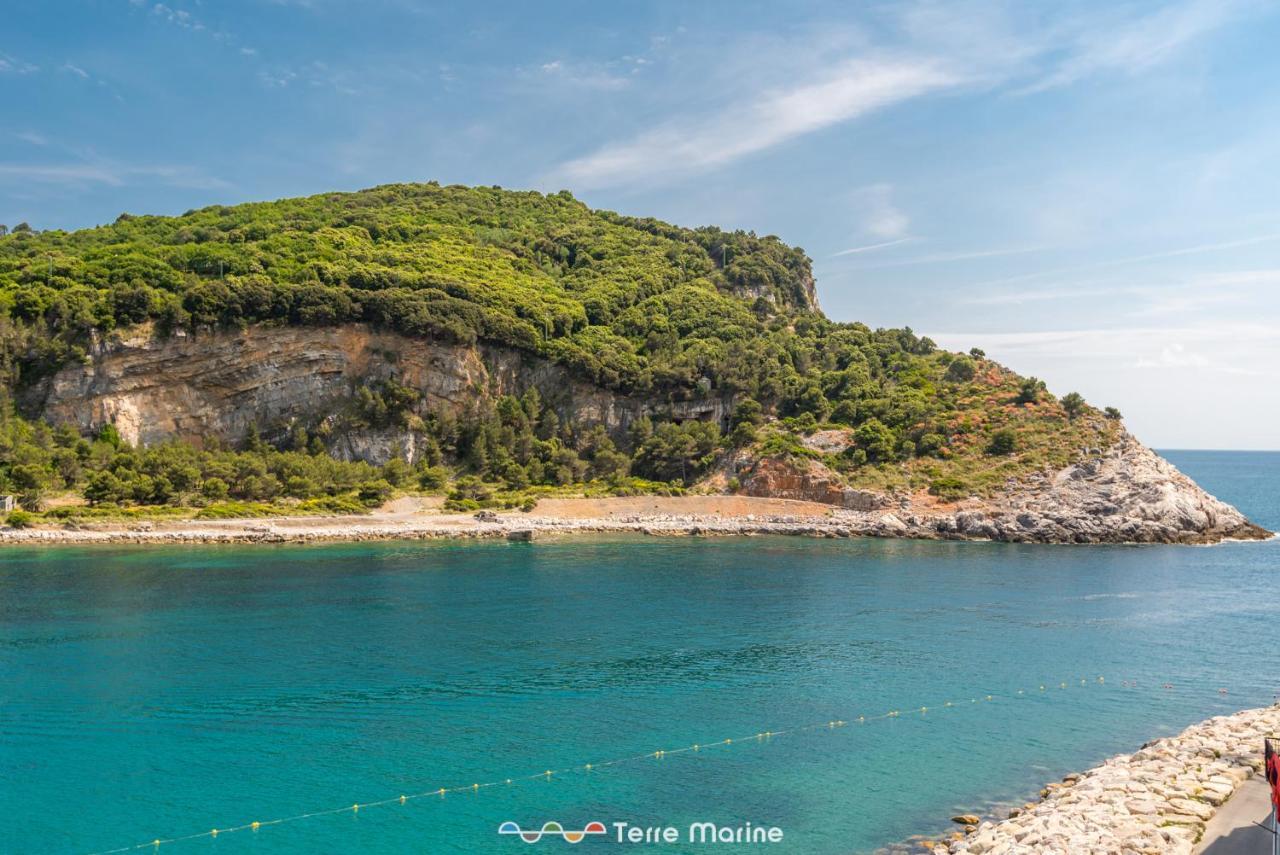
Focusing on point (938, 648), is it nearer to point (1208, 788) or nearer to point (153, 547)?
point (1208, 788)

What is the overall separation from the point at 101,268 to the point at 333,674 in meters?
65.0

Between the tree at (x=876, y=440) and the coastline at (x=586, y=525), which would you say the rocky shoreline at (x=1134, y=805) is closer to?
the coastline at (x=586, y=525)

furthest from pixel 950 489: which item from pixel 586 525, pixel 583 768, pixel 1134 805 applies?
pixel 583 768

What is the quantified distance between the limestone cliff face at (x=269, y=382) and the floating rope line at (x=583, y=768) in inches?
2241

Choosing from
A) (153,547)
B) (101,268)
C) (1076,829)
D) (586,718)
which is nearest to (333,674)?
(586,718)

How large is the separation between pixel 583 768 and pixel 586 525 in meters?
44.6

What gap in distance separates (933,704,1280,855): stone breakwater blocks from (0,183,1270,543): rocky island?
141 ft

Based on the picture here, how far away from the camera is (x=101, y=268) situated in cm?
7225

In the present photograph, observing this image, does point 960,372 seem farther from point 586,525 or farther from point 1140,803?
point 1140,803

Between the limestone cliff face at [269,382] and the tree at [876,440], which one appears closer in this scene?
the limestone cliff face at [269,382]

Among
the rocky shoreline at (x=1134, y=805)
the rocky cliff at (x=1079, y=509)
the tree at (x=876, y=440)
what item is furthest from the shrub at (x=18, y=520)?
the tree at (x=876, y=440)

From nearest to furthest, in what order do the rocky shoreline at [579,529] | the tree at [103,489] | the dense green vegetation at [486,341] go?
1. the rocky shoreline at [579,529]
2. the tree at [103,489]
3. the dense green vegetation at [486,341]

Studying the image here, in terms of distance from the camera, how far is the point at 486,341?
79.2m

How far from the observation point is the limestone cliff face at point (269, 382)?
65.1m
